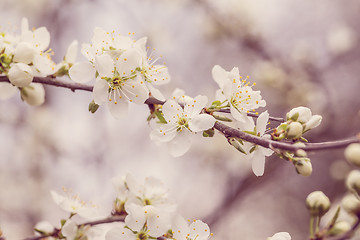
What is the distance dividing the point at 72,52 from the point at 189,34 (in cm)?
494

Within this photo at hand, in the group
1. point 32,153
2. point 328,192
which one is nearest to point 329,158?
point 328,192

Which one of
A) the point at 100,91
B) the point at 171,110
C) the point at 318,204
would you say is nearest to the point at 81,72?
the point at 100,91

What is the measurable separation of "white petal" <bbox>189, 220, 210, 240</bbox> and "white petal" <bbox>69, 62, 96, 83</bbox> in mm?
607

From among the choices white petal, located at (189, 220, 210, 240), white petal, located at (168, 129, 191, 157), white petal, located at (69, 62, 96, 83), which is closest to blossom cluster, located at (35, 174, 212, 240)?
white petal, located at (189, 220, 210, 240)

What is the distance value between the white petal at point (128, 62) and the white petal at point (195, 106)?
22 centimetres

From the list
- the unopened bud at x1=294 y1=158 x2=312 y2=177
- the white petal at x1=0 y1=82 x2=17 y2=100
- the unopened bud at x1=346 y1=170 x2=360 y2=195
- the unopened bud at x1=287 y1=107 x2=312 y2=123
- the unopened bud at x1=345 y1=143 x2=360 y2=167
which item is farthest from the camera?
the white petal at x1=0 y1=82 x2=17 y2=100

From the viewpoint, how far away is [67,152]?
4.62 m

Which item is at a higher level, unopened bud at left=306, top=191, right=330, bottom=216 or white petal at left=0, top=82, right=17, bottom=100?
white petal at left=0, top=82, right=17, bottom=100

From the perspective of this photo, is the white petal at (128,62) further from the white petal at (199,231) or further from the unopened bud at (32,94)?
the white petal at (199,231)

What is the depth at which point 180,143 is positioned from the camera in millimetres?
1327

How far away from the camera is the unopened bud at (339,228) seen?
98 cm

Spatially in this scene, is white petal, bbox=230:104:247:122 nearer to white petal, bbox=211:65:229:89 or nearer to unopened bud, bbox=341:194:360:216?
white petal, bbox=211:65:229:89

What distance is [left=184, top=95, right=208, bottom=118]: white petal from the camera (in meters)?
1.25

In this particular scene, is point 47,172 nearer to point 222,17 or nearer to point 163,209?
point 222,17
